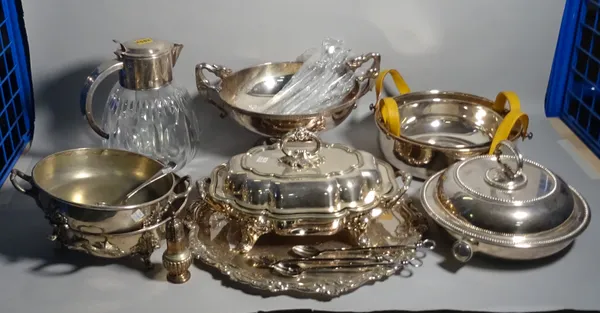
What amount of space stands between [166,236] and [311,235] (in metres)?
0.20

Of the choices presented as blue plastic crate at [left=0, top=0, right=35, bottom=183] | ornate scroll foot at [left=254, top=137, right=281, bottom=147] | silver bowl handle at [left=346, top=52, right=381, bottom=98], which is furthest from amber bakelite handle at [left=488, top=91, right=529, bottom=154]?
blue plastic crate at [left=0, top=0, right=35, bottom=183]

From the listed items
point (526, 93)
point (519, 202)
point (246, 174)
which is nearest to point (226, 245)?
point (246, 174)

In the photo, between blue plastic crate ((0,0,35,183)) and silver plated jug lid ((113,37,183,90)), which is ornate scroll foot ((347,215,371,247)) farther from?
blue plastic crate ((0,0,35,183))

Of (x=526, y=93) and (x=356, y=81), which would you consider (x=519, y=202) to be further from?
(x=526, y=93)

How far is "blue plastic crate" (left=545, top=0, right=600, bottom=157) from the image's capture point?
1117mm

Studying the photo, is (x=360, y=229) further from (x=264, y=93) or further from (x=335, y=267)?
(x=264, y=93)

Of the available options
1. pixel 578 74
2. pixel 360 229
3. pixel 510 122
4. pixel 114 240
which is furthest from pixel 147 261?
pixel 578 74

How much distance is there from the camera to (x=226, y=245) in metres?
0.84

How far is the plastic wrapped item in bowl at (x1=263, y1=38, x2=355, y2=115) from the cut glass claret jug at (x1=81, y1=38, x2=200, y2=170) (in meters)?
0.14

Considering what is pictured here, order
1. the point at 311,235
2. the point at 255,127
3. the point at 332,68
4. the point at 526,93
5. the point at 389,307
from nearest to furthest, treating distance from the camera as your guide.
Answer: the point at 389,307 < the point at 311,235 < the point at 255,127 < the point at 332,68 < the point at 526,93

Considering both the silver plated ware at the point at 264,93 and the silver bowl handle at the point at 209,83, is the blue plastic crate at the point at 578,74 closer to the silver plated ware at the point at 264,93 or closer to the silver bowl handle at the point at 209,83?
the silver plated ware at the point at 264,93

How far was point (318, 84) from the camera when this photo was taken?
3.56 feet

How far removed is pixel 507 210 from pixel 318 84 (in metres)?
0.41

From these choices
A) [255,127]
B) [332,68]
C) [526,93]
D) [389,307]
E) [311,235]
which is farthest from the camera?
[526,93]
